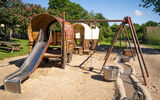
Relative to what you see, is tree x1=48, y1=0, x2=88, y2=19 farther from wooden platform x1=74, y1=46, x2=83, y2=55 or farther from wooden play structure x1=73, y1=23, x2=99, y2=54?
wooden platform x1=74, y1=46, x2=83, y2=55

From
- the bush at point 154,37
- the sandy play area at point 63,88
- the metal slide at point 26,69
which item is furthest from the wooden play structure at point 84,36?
the bush at point 154,37

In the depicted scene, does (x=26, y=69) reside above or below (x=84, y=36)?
below

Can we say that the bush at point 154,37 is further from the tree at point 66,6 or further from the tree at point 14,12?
the tree at point 14,12

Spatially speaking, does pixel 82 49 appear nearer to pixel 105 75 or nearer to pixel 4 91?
pixel 105 75

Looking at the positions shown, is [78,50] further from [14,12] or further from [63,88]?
[14,12]

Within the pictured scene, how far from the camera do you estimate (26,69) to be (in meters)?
5.96

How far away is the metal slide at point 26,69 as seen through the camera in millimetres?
4520

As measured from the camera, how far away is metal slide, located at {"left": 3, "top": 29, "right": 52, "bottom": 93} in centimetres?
452

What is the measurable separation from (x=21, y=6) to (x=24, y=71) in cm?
1594

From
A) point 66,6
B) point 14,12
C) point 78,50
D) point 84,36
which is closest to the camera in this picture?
point 78,50

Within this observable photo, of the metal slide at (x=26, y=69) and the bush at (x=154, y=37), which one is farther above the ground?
the bush at (x=154, y=37)

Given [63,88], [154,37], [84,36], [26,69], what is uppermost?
[154,37]

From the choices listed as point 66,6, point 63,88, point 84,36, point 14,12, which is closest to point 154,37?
point 84,36

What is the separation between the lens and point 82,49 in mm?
13406
